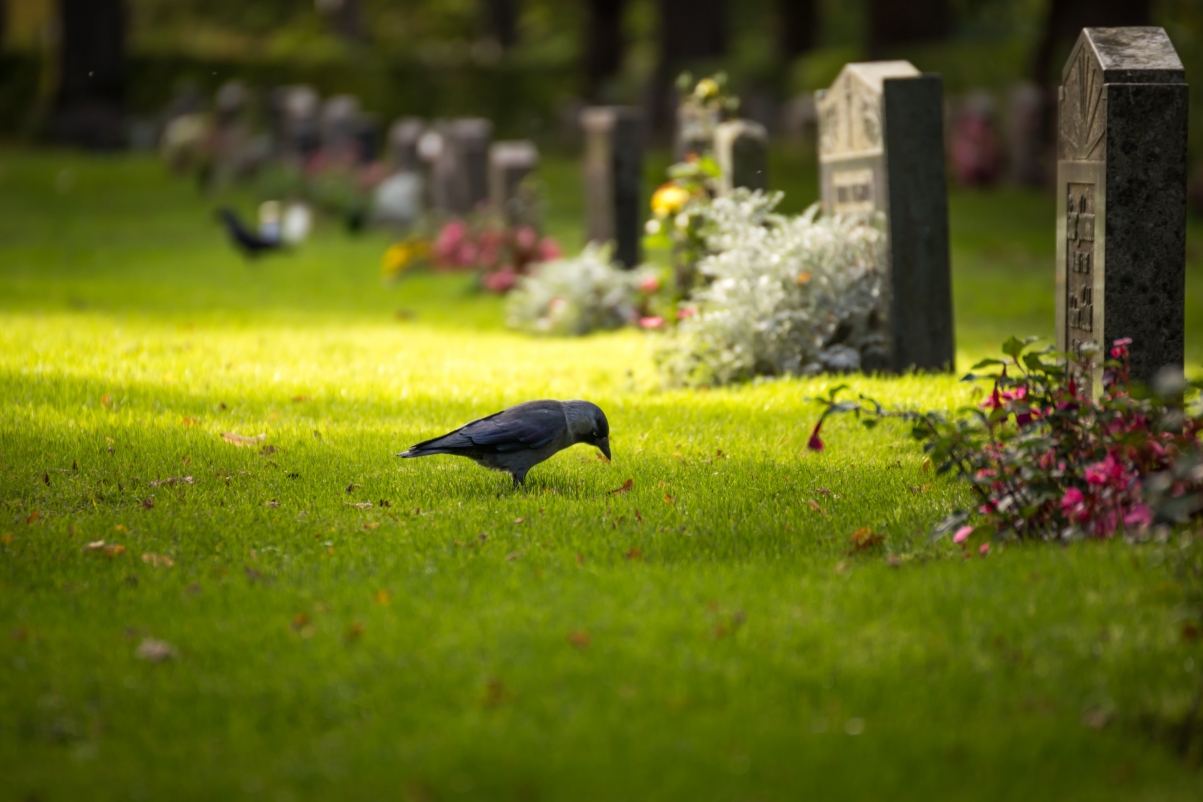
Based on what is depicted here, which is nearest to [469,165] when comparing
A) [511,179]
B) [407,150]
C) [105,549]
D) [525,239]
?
[511,179]

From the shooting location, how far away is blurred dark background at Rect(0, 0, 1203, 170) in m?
27.8

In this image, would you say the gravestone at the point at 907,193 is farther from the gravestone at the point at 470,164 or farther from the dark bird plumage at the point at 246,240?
Answer: the dark bird plumage at the point at 246,240

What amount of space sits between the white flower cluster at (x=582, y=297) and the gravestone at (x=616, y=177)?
0.66 meters

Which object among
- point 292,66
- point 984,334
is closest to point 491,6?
point 292,66

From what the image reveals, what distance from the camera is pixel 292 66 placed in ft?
122

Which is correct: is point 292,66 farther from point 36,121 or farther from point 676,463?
point 676,463

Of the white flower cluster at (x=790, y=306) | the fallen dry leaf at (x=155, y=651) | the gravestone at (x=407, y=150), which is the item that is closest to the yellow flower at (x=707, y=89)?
the white flower cluster at (x=790, y=306)

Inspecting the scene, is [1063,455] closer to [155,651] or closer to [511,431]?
[511,431]

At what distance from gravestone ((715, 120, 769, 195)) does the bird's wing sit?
14.4 ft

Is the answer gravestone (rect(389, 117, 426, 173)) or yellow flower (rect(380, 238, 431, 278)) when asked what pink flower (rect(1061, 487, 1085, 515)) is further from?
gravestone (rect(389, 117, 426, 173))

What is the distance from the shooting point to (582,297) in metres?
11.7

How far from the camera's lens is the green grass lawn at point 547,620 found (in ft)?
10.5

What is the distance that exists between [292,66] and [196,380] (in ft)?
Result: 102

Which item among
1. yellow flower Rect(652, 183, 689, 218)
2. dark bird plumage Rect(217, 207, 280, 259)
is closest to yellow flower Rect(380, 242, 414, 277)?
dark bird plumage Rect(217, 207, 280, 259)
